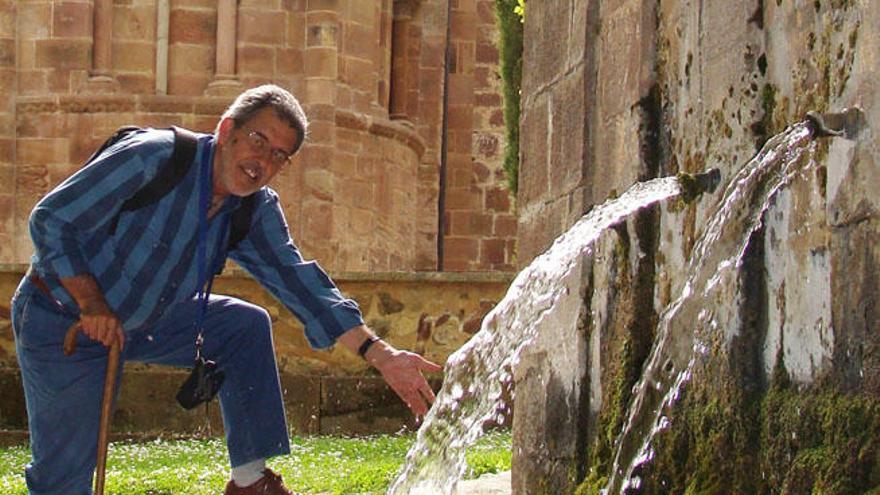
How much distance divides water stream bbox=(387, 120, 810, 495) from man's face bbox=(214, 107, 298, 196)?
72 cm

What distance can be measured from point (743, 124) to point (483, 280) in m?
8.64

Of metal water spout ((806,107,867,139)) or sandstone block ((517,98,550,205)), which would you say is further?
sandstone block ((517,98,550,205))

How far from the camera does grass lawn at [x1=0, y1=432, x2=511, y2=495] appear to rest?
25.6 feet

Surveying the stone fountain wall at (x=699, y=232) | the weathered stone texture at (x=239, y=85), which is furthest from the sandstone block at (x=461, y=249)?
the stone fountain wall at (x=699, y=232)

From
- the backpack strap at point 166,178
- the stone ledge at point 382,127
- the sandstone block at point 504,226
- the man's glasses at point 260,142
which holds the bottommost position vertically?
the backpack strap at point 166,178

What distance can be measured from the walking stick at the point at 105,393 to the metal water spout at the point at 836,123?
6.06 feet

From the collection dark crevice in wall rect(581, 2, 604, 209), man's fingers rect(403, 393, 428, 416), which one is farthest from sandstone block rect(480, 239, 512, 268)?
man's fingers rect(403, 393, 428, 416)

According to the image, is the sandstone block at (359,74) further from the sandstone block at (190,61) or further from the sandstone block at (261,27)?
the sandstone block at (190,61)

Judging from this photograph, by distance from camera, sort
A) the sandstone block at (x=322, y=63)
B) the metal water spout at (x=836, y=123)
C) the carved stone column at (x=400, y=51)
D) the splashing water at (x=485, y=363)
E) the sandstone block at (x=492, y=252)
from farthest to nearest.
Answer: the sandstone block at (x=492, y=252)
the carved stone column at (x=400, y=51)
the sandstone block at (x=322, y=63)
the splashing water at (x=485, y=363)
the metal water spout at (x=836, y=123)

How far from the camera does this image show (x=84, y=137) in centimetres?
1794

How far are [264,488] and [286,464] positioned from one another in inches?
151

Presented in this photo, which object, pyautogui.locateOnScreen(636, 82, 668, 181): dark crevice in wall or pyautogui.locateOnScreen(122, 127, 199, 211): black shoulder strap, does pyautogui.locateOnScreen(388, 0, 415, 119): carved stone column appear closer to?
pyautogui.locateOnScreen(636, 82, 668, 181): dark crevice in wall

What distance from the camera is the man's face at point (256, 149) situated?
474 cm

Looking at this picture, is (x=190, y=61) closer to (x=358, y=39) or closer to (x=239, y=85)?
(x=239, y=85)
